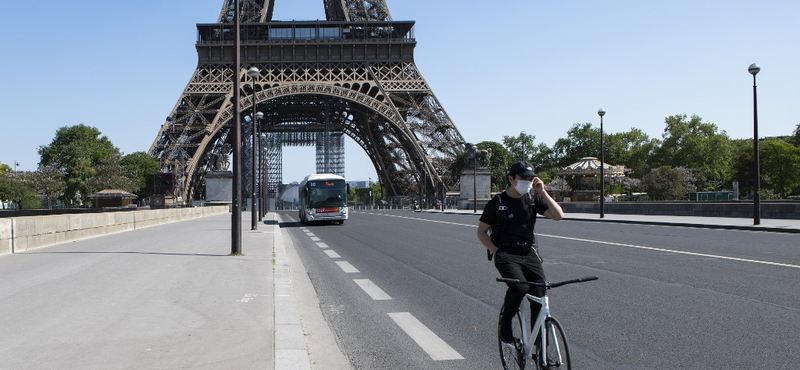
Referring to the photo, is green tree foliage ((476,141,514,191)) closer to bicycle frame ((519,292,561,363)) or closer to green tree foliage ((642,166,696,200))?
green tree foliage ((642,166,696,200))

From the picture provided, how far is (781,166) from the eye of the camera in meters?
72.2

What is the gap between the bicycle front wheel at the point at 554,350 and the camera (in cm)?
389

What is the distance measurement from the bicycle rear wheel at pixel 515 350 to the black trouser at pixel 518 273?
72 millimetres

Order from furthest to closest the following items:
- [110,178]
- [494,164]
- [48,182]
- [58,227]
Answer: [494,164] → [48,182] → [110,178] → [58,227]

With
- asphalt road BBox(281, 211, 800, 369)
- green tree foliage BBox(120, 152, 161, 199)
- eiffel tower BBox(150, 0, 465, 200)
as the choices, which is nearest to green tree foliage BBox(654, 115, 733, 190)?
eiffel tower BBox(150, 0, 465, 200)

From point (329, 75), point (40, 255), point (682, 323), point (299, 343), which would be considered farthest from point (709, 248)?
point (329, 75)

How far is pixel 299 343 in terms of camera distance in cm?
537

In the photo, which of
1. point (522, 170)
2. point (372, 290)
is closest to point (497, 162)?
point (372, 290)

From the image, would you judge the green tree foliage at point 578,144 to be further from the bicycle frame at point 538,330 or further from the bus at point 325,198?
the bicycle frame at point 538,330

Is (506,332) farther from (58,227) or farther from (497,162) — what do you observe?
(497,162)

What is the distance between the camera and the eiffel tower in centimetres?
5778

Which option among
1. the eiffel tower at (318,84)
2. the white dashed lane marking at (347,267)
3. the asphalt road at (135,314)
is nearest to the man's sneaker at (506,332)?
the asphalt road at (135,314)

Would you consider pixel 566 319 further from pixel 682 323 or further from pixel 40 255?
pixel 40 255

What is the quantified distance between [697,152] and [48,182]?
253 feet
